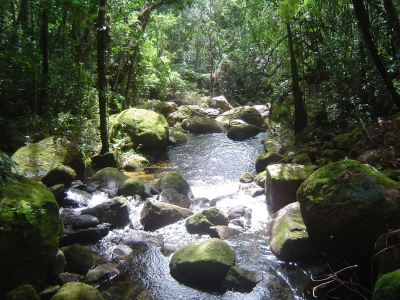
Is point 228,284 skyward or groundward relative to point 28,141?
groundward

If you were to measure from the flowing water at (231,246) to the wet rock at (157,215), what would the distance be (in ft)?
0.49

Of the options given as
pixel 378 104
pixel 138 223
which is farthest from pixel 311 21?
pixel 138 223

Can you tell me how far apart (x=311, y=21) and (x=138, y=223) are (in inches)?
293

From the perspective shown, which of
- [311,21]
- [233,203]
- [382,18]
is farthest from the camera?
[311,21]

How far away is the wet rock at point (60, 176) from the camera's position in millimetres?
8531

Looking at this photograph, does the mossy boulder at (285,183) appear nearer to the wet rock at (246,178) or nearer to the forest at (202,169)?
the forest at (202,169)

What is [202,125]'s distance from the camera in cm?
1638

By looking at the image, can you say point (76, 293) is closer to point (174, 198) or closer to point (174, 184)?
point (174, 198)

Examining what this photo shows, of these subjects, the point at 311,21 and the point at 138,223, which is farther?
the point at 311,21

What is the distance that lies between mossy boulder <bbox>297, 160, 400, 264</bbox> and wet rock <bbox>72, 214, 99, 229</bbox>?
13.0 feet

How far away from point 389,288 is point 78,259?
445 centimetres

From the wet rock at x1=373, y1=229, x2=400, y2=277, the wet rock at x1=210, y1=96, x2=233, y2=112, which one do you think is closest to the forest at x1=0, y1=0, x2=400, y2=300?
the wet rock at x1=373, y1=229, x2=400, y2=277

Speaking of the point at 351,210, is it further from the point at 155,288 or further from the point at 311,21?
the point at 311,21

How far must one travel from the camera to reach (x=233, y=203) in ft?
28.7
